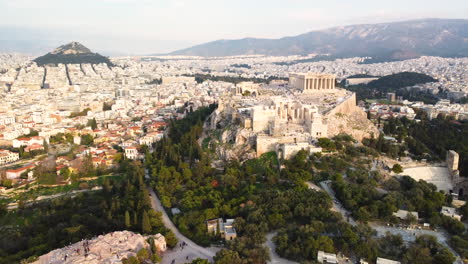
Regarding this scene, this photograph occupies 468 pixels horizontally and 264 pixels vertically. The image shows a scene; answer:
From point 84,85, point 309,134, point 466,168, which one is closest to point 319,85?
point 309,134

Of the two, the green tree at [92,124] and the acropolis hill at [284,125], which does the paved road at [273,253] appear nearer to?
the acropolis hill at [284,125]

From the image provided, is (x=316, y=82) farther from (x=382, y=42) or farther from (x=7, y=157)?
(x=382, y=42)

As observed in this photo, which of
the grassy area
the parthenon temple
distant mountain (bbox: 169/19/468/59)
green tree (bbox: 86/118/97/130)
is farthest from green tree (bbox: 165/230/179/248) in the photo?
distant mountain (bbox: 169/19/468/59)

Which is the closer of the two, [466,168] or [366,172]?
[366,172]

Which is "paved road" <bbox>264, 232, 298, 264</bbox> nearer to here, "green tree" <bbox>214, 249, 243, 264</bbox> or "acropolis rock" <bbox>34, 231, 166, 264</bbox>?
"green tree" <bbox>214, 249, 243, 264</bbox>

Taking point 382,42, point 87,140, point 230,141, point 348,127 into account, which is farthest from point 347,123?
point 382,42

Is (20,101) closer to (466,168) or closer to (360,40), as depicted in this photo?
(466,168)
